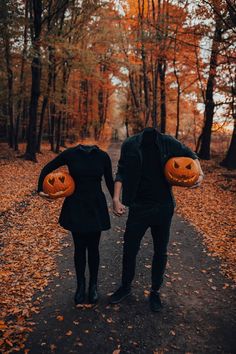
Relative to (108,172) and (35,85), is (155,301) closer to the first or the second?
(108,172)

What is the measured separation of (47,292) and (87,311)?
2.71 ft

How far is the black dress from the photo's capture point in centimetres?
A: 412

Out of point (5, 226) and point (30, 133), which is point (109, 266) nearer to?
point (5, 226)

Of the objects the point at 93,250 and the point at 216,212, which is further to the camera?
the point at 216,212

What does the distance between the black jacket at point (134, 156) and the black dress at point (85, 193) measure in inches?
10.9

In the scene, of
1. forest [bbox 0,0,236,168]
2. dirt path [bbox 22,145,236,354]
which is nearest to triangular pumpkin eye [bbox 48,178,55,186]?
dirt path [bbox 22,145,236,354]

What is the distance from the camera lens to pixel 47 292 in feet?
15.7

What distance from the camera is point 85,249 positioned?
4410mm

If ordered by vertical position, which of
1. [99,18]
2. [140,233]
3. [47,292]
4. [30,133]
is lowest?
[47,292]

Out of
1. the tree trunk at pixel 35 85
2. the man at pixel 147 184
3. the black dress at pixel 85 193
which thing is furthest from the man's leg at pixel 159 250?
the tree trunk at pixel 35 85

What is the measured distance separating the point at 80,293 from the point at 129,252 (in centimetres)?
93

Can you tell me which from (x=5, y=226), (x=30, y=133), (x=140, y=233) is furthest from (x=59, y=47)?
(x=140, y=233)

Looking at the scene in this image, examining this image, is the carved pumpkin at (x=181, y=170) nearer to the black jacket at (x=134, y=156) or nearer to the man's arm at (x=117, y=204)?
the black jacket at (x=134, y=156)

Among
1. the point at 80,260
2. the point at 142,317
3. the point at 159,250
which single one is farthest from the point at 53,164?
the point at 142,317
